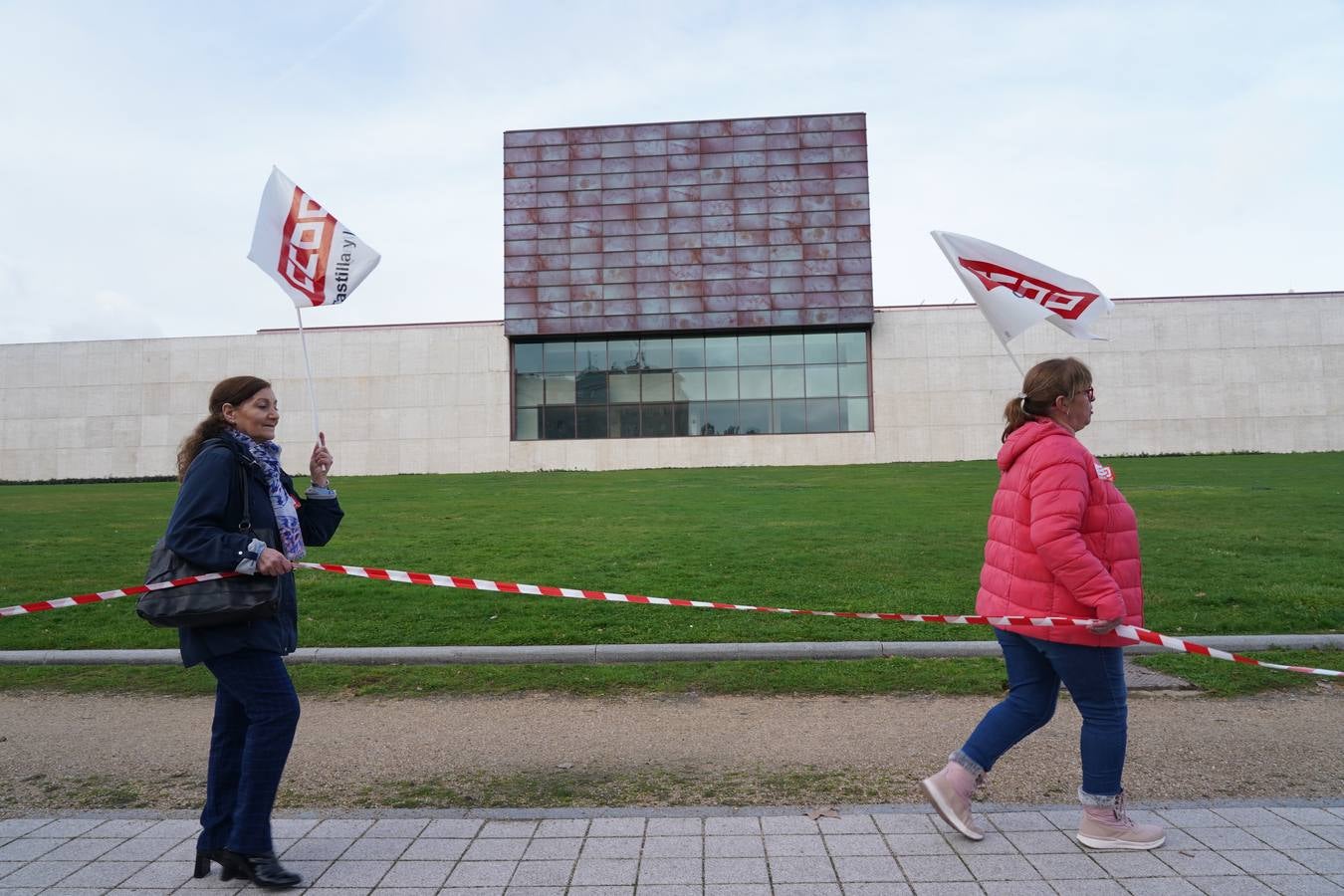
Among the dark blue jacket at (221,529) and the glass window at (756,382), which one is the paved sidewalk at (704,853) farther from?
the glass window at (756,382)

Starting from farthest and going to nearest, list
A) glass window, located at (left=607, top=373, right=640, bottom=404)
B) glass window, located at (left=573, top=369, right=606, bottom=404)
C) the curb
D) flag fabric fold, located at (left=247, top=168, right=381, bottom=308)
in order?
glass window, located at (left=573, top=369, right=606, bottom=404) < glass window, located at (left=607, top=373, right=640, bottom=404) < the curb < flag fabric fold, located at (left=247, top=168, right=381, bottom=308)

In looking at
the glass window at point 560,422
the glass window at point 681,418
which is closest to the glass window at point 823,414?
the glass window at point 681,418

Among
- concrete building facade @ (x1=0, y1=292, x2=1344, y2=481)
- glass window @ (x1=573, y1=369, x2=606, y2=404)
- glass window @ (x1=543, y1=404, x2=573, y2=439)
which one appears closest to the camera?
concrete building facade @ (x1=0, y1=292, x2=1344, y2=481)

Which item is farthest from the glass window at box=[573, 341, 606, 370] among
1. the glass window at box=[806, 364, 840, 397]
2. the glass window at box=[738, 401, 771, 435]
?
the glass window at box=[806, 364, 840, 397]

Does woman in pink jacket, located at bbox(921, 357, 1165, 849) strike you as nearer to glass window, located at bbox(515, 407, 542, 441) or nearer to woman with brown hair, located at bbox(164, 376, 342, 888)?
woman with brown hair, located at bbox(164, 376, 342, 888)

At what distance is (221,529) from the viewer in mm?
3734

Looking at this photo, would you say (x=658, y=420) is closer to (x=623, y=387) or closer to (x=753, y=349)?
(x=623, y=387)

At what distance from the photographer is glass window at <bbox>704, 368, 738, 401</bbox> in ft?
136

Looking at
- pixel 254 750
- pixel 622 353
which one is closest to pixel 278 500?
pixel 254 750

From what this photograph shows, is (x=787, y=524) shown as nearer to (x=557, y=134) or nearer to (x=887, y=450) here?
(x=887, y=450)

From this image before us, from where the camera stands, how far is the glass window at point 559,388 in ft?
138

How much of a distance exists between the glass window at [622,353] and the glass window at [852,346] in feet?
28.8

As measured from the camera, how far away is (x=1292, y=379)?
1572 inches

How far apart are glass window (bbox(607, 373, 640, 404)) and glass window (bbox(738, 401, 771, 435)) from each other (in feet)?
14.9
